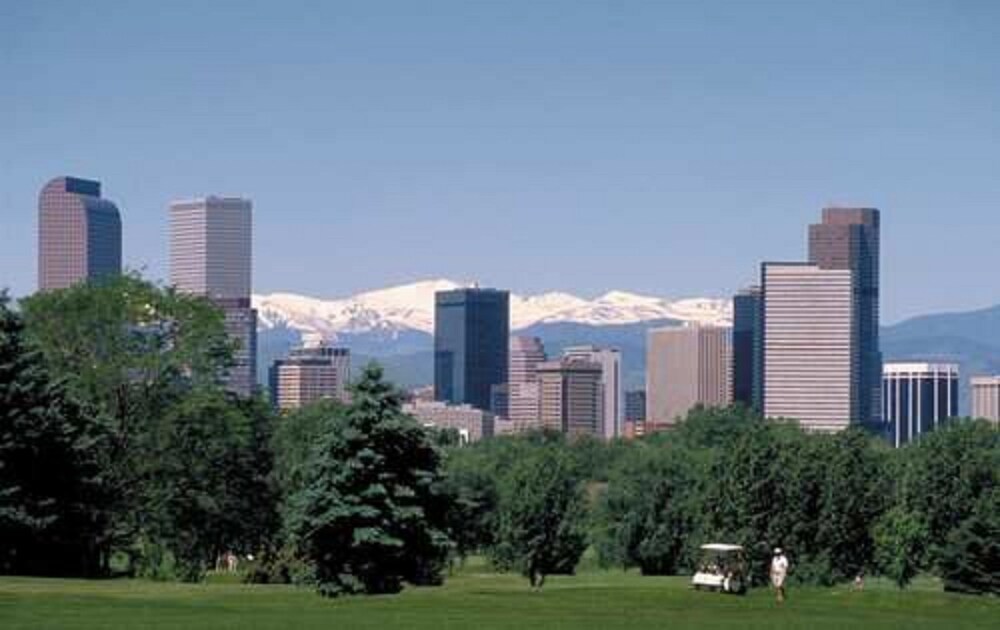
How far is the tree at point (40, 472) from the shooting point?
204 ft

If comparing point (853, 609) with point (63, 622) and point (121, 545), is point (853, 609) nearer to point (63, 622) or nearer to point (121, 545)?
point (63, 622)

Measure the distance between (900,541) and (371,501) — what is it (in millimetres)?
39764

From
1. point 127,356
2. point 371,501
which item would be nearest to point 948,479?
point 127,356

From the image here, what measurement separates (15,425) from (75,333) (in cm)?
1098

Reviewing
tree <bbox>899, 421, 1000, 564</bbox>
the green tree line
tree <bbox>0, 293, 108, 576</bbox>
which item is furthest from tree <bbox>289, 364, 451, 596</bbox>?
tree <bbox>899, 421, 1000, 564</bbox>

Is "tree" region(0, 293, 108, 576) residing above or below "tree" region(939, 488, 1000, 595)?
above

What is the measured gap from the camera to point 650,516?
106m

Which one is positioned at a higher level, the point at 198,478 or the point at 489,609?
the point at 198,478

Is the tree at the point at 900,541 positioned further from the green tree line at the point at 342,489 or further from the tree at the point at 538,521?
the tree at the point at 538,521

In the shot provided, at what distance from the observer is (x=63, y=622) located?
1569 inches

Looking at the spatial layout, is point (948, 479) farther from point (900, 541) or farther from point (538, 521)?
point (538, 521)

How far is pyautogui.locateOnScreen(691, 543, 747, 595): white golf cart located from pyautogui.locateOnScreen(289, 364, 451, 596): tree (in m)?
9.32

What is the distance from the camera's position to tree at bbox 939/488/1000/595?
73.6m

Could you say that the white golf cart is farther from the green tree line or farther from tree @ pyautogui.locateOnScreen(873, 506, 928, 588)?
tree @ pyautogui.locateOnScreen(873, 506, 928, 588)
